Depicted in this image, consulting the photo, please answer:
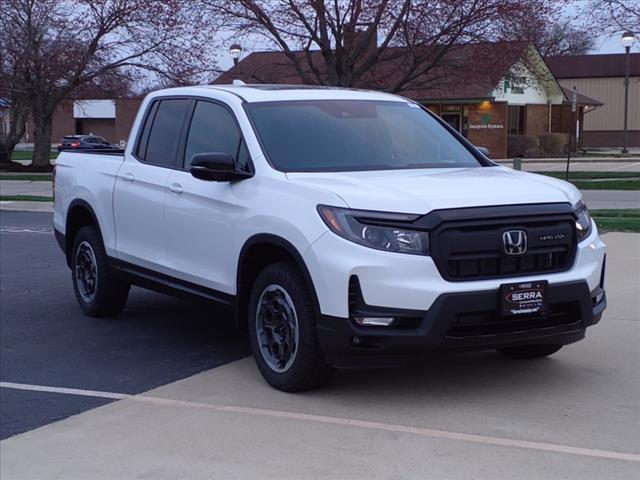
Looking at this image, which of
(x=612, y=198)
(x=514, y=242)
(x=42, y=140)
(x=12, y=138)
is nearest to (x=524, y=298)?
(x=514, y=242)

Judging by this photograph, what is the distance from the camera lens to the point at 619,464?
4625 mm

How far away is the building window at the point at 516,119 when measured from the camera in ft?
173

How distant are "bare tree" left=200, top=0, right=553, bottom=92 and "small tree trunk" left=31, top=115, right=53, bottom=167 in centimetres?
1530

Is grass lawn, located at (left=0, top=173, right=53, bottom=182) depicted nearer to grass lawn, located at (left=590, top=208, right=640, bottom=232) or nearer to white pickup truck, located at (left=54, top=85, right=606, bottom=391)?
grass lawn, located at (left=590, top=208, right=640, bottom=232)

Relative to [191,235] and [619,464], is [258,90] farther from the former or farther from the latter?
[619,464]

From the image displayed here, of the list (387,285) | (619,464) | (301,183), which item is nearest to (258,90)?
(301,183)

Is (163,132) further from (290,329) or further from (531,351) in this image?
(531,351)

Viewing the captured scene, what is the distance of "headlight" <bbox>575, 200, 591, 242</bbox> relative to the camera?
5863 millimetres

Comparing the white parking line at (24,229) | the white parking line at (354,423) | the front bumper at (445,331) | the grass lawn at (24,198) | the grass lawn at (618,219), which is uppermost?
the front bumper at (445,331)

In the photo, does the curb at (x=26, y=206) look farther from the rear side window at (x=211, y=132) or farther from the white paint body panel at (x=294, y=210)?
the rear side window at (x=211, y=132)

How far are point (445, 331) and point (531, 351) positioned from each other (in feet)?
5.23

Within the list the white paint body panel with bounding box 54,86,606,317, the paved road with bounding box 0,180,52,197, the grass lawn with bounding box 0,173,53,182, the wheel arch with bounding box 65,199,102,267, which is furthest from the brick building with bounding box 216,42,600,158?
the white paint body panel with bounding box 54,86,606,317

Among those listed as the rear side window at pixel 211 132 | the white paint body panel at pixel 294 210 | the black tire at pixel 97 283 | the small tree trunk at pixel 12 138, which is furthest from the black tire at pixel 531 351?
the small tree trunk at pixel 12 138

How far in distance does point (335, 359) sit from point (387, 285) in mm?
583
